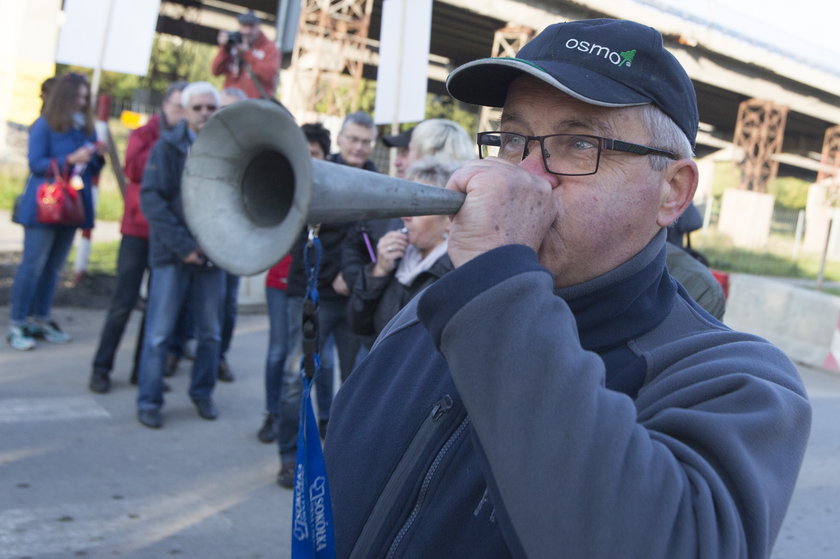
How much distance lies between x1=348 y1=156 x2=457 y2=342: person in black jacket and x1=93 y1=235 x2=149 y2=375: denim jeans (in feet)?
8.10

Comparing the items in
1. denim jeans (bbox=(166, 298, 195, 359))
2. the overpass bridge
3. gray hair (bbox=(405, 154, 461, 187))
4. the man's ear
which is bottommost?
denim jeans (bbox=(166, 298, 195, 359))

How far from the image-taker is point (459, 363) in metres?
1.21

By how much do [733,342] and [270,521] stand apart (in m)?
3.35

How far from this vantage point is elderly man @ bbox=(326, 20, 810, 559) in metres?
1.14

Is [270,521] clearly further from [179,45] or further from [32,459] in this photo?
[179,45]

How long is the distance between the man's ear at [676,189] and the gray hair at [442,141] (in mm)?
2793

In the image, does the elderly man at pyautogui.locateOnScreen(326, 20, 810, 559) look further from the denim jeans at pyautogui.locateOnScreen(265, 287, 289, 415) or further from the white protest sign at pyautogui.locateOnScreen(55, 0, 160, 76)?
the white protest sign at pyautogui.locateOnScreen(55, 0, 160, 76)

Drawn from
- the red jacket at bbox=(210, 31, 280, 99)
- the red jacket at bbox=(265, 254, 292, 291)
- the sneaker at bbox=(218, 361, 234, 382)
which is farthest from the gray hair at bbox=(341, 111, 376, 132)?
the red jacket at bbox=(210, 31, 280, 99)

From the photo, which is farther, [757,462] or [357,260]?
[357,260]

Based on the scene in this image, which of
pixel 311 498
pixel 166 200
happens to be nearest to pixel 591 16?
pixel 166 200

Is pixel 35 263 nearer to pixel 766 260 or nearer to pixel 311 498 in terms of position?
pixel 311 498

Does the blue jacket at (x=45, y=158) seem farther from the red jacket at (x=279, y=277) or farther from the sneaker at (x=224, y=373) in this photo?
the red jacket at (x=279, y=277)

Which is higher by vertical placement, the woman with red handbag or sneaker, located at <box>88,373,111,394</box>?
the woman with red handbag

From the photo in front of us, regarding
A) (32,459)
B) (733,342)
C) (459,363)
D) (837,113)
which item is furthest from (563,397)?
(837,113)
